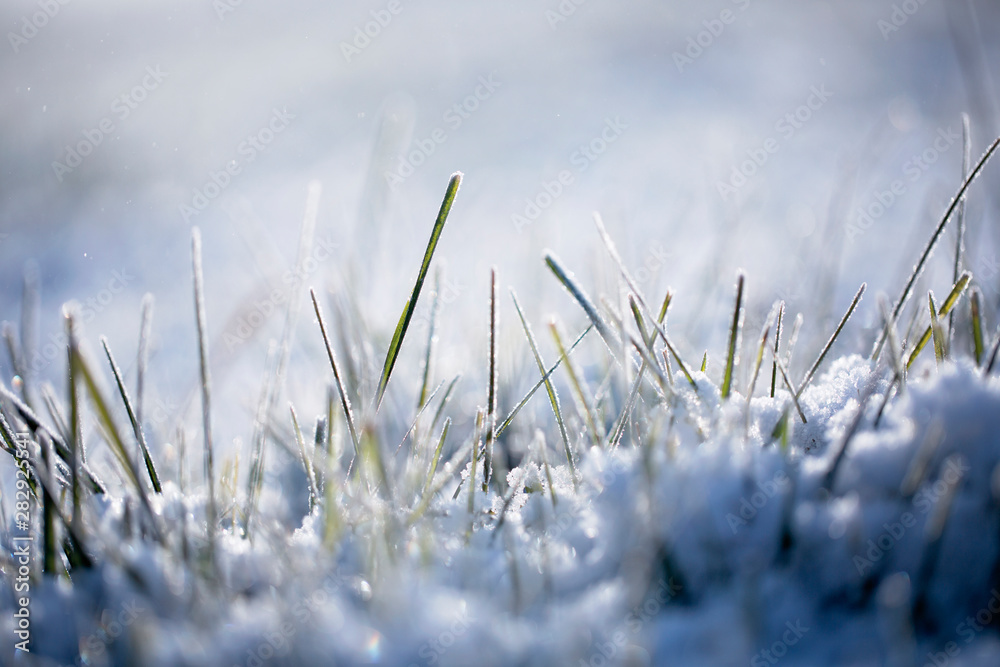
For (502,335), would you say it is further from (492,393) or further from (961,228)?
(961,228)

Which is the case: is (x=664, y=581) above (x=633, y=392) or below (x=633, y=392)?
below

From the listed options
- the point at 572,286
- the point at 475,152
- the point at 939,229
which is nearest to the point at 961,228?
the point at 939,229

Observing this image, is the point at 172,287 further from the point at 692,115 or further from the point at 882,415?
the point at 692,115

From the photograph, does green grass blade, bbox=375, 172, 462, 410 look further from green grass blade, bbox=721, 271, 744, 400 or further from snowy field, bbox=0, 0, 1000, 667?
green grass blade, bbox=721, 271, 744, 400

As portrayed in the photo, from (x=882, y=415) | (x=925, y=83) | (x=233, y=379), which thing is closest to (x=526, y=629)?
(x=882, y=415)

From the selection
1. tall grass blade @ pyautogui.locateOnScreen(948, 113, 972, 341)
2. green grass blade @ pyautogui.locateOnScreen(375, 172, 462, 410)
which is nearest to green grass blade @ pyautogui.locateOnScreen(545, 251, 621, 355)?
green grass blade @ pyautogui.locateOnScreen(375, 172, 462, 410)

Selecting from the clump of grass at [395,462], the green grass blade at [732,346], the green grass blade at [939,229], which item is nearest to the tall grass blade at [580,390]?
the clump of grass at [395,462]

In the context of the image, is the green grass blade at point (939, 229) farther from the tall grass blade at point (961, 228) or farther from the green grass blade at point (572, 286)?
the green grass blade at point (572, 286)

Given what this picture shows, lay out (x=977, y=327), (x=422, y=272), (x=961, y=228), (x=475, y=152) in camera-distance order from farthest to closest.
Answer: (x=475, y=152) < (x=961, y=228) < (x=422, y=272) < (x=977, y=327)
